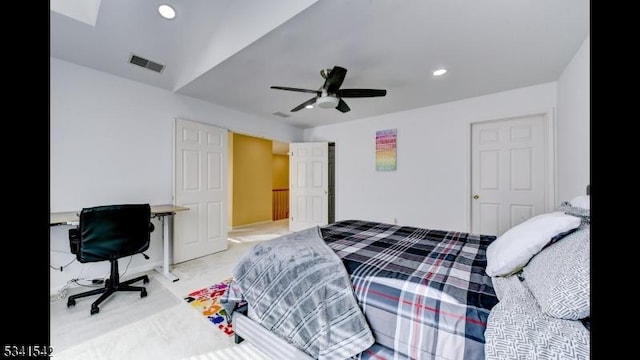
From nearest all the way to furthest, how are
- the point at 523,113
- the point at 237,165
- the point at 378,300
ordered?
the point at 378,300, the point at 523,113, the point at 237,165

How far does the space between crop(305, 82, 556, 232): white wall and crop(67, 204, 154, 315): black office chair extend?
10.5 ft

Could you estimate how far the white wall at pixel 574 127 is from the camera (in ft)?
6.71

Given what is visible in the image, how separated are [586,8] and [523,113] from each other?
154 cm

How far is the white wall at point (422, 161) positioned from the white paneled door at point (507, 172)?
0.42 feet

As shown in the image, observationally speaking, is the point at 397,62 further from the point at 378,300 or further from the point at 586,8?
the point at 378,300

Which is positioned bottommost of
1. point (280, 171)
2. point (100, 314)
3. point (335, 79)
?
point (100, 314)

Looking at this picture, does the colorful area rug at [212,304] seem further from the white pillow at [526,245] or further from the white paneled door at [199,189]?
the white pillow at [526,245]

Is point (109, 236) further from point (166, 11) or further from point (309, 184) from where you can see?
point (309, 184)

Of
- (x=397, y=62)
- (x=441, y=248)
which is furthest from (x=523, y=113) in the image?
(x=441, y=248)

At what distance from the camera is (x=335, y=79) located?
86.4 inches

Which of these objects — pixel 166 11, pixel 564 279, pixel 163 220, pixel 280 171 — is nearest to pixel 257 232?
pixel 163 220

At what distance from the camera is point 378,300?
120 centimetres

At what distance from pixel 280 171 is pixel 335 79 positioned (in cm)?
550

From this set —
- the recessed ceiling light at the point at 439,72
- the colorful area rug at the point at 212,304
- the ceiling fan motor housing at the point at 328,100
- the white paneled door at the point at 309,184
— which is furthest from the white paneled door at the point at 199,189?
the recessed ceiling light at the point at 439,72
